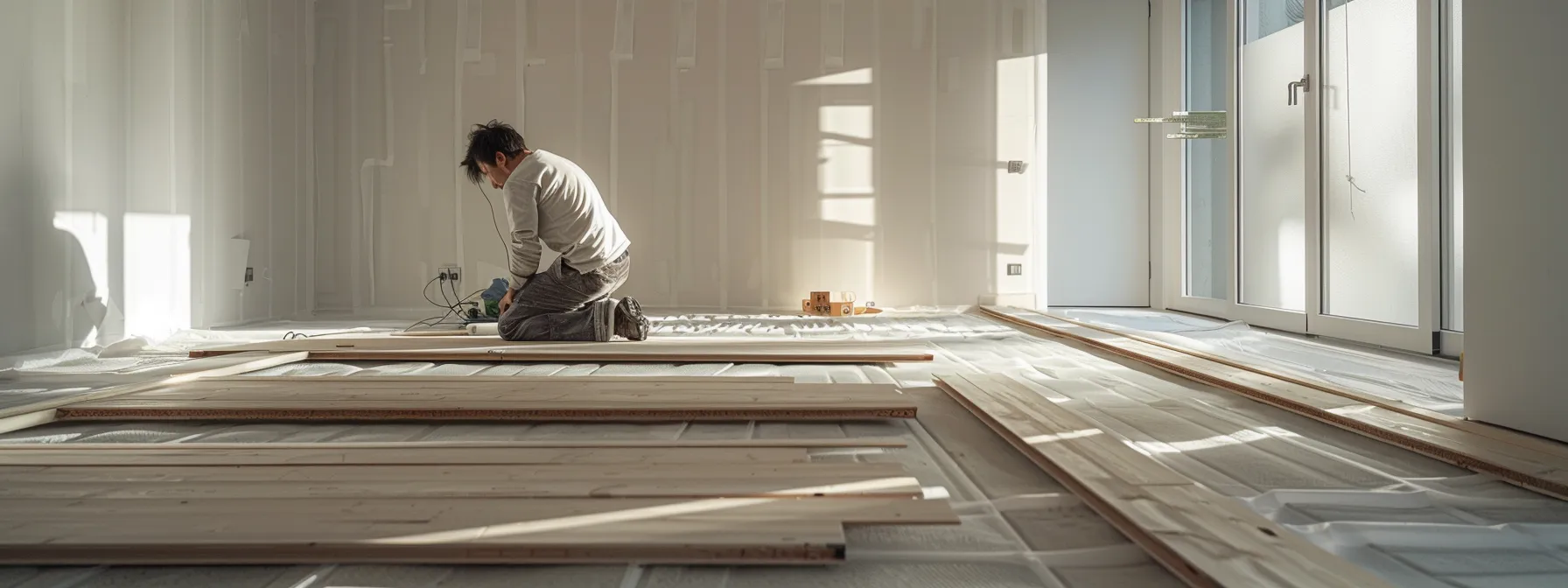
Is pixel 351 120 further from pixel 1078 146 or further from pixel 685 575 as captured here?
pixel 685 575

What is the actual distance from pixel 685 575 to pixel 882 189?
5314mm

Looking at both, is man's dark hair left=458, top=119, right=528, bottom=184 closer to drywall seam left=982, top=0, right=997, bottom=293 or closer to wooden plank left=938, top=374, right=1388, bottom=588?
wooden plank left=938, top=374, right=1388, bottom=588

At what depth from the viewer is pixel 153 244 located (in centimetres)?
435

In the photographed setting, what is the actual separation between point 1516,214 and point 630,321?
10.0ft

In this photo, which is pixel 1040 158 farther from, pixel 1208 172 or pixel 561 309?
pixel 561 309

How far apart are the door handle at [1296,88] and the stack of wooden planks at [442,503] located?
3.82 meters

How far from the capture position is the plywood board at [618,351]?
3164 mm

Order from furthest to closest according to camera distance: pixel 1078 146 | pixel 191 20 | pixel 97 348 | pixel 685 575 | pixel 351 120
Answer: pixel 1078 146 → pixel 351 120 → pixel 191 20 → pixel 97 348 → pixel 685 575

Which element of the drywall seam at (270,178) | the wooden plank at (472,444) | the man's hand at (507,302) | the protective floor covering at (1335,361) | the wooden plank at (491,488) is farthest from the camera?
the drywall seam at (270,178)

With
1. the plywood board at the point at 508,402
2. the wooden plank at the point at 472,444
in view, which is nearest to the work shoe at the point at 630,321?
the plywood board at the point at 508,402

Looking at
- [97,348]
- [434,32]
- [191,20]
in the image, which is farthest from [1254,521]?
[434,32]

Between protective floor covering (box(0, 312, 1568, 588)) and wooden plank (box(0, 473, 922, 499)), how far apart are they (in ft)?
0.45

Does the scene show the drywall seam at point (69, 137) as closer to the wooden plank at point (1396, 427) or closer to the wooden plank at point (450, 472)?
the wooden plank at point (450, 472)

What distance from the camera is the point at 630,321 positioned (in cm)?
379
